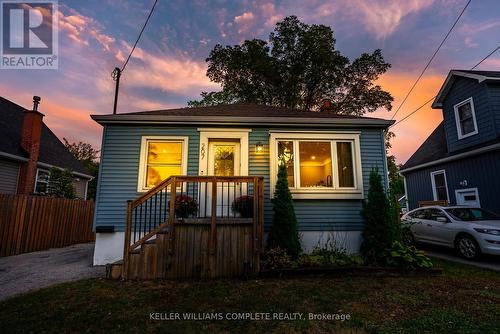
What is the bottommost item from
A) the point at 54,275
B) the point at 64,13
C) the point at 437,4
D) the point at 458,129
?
the point at 54,275

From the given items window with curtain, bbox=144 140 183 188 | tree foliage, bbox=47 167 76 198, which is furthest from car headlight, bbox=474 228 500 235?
tree foliage, bbox=47 167 76 198

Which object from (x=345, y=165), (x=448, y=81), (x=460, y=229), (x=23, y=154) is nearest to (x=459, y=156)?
(x=448, y=81)

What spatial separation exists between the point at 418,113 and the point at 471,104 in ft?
12.2

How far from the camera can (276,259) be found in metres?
4.84

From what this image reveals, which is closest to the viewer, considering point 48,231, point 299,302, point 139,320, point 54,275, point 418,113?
point 139,320

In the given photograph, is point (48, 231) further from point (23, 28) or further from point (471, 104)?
point (471, 104)

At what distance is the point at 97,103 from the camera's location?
45.3 feet

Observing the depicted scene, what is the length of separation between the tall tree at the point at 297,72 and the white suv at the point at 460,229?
11.8 m

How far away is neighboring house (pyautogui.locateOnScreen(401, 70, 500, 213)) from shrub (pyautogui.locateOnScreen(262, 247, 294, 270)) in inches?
336

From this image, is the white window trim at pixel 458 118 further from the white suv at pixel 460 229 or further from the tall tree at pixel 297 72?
the tall tree at pixel 297 72

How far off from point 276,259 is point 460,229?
5430 mm

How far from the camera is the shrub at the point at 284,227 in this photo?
5129 mm

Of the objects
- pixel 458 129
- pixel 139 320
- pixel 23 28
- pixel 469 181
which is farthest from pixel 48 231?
pixel 458 129

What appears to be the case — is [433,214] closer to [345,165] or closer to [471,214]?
[471,214]
